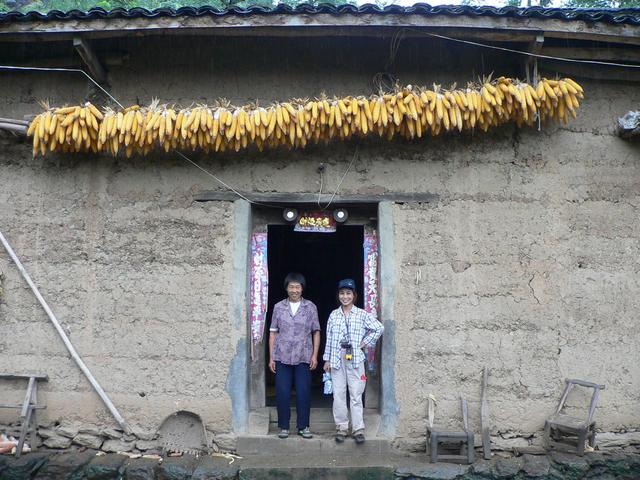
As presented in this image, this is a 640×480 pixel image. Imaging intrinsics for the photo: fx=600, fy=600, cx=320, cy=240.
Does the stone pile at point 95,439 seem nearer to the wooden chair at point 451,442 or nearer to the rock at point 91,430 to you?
the rock at point 91,430

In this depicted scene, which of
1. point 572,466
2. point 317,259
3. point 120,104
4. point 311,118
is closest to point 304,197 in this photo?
point 311,118

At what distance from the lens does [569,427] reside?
5.07 m

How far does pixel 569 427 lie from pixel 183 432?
133 inches

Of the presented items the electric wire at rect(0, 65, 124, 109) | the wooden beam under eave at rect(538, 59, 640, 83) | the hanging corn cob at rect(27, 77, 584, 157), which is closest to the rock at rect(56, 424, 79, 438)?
the hanging corn cob at rect(27, 77, 584, 157)

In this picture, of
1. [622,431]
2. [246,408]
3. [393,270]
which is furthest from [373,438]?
[622,431]

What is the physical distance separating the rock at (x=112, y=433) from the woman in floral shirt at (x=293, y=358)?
4.77 feet

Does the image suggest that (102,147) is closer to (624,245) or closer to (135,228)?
(135,228)

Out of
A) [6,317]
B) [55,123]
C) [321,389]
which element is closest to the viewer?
[55,123]

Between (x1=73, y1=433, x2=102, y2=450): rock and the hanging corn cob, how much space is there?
2.59 metres

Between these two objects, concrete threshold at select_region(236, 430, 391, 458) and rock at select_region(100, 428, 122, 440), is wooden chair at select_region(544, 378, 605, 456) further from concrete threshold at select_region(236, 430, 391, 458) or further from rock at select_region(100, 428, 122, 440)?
rock at select_region(100, 428, 122, 440)

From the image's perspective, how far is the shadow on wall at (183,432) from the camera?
5.43 m

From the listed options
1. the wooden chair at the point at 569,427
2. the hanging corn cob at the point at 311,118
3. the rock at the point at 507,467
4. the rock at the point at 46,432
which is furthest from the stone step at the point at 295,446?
the hanging corn cob at the point at 311,118

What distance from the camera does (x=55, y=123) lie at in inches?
205

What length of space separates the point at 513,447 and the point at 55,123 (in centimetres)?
492
